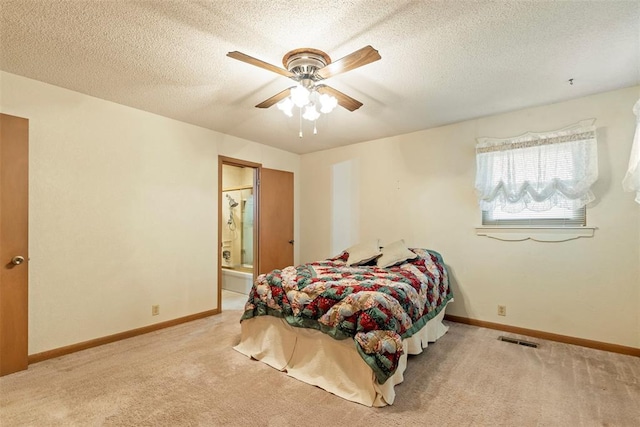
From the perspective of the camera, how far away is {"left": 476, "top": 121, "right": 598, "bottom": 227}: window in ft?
9.46

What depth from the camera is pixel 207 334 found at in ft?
10.5

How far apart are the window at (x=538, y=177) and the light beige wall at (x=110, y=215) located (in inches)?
132

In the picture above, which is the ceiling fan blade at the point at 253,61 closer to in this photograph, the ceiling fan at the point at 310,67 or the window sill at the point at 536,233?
the ceiling fan at the point at 310,67

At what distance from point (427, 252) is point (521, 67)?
2011 millimetres

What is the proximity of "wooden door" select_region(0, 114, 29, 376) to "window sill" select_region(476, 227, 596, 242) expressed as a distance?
14.4 feet

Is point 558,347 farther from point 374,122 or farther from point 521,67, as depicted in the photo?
point 374,122

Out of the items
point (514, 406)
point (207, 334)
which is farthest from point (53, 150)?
point (514, 406)

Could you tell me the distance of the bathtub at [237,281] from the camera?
16.5ft

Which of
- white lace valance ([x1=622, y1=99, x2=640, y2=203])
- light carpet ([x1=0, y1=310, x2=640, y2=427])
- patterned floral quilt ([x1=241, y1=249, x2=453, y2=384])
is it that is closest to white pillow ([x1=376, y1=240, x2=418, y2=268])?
patterned floral quilt ([x1=241, y1=249, x2=453, y2=384])

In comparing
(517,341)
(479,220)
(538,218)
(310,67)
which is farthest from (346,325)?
(538,218)

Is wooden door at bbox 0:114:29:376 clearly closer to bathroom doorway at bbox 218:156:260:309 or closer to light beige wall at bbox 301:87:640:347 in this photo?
bathroom doorway at bbox 218:156:260:309

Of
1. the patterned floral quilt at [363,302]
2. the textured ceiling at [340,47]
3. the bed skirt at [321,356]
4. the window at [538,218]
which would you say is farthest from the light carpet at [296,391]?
the textured ceiling at [340,47]

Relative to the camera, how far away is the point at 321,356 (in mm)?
2268

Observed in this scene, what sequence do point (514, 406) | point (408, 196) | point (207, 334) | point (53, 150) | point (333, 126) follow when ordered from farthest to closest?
point (408, 196)
point (333, 126)
point (207, 334)
point (53, 150)
point (514, 406)
